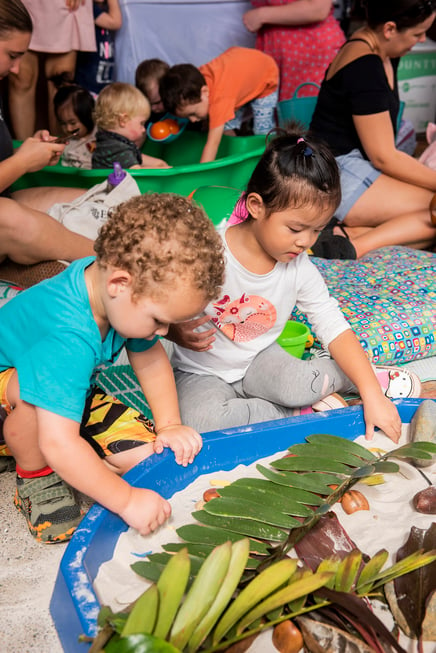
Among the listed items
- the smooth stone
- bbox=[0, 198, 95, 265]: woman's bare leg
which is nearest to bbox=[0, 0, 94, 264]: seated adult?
bbox=[0, 198, 95, 265]: woman's bare leg

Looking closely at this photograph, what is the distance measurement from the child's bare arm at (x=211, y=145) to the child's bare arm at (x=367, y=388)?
1748 millimetres

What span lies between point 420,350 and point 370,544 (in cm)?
78

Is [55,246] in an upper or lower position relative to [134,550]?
upper

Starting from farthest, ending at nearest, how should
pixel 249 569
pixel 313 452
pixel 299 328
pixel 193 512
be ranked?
pixel 299 328
pixel 313 452
pixel 193 512
pixel 249 569

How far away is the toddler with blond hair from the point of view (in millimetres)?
2543

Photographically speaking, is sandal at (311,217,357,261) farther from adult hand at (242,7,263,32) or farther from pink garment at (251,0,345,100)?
adult hand at (242,7,263,32)

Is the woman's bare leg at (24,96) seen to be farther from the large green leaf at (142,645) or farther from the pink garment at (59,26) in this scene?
the large green leaf at (142,645)

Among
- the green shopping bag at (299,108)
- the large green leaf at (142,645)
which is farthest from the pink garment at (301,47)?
the large green leaf at (142,645)

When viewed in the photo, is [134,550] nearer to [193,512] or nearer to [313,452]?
[193,512]

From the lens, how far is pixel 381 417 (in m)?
1.28

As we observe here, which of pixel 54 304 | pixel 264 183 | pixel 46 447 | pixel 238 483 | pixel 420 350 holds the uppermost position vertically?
pixel 264 183

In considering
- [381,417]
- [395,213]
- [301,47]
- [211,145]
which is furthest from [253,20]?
[381,417]

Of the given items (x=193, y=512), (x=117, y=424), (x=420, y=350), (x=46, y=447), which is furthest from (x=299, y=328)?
(x=46, y=447)

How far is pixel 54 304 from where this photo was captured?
1037 millimetres
